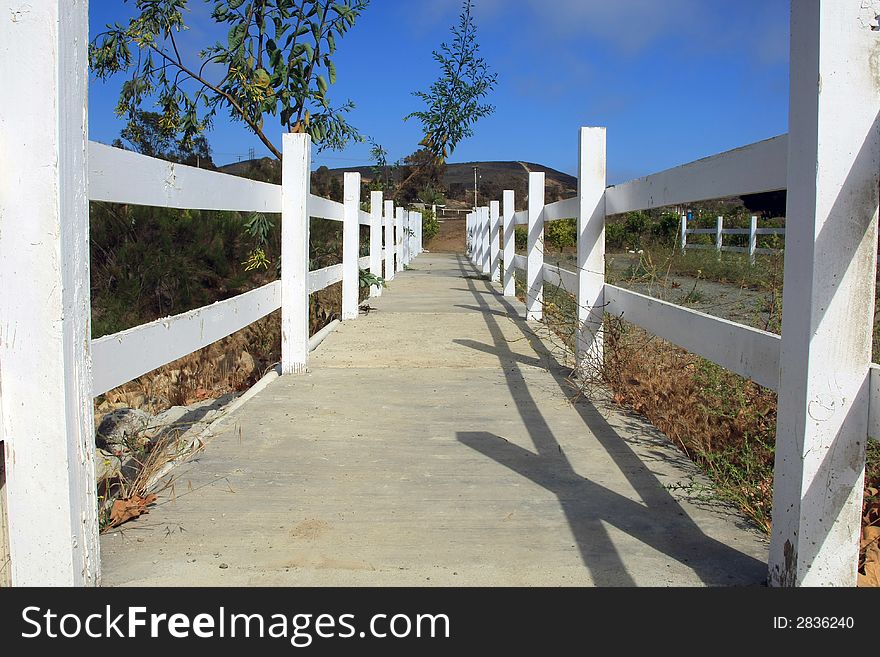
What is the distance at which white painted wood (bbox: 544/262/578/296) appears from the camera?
5641 mm

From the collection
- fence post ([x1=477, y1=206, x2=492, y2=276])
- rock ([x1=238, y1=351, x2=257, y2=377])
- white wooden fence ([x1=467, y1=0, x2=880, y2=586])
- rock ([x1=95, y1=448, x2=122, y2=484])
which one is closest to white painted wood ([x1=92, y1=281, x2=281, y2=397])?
rock ([x1=95, y1=448, x2=122, y2=484])

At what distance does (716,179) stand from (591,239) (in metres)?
2.02

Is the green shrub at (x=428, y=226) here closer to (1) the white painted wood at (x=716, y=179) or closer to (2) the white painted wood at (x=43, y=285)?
(1) the white painted wood at (x=716, y=179)

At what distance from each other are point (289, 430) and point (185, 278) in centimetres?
473

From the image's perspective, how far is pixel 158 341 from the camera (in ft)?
9.72

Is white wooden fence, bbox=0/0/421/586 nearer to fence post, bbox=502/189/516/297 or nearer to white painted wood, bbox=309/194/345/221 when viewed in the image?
white painted wood, bbox=309/194/345/221

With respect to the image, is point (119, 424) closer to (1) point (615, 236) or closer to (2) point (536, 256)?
(2) point (536, 256)

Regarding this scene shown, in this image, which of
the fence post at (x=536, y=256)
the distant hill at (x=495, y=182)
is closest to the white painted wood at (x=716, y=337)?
the fence post at (x=536, y=256)

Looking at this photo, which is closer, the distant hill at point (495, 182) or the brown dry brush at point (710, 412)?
the brown dry brush at point (710, 412)

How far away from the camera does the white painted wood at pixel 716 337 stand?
→ 246 centimetres

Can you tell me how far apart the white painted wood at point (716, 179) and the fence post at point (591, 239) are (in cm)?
38

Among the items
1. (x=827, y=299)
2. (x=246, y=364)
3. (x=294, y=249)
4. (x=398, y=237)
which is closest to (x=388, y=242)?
(x=398, y=237)

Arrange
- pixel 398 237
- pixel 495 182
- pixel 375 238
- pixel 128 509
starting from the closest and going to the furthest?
pixel 128 509 → pixel 375 238 → pixel 398 237 → pixel 495 182

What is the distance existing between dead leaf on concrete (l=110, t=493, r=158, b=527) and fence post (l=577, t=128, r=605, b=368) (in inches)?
116
